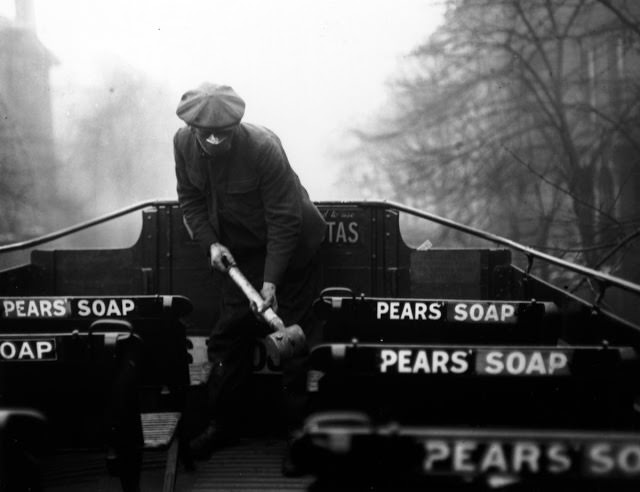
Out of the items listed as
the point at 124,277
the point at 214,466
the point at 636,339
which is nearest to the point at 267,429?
the point at 214,466

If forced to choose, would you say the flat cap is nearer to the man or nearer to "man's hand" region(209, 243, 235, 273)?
the man

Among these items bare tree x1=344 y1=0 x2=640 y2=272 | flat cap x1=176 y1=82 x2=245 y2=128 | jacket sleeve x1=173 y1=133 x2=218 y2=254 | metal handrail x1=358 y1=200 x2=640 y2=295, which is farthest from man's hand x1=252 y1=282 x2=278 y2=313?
bare tree x1=344 y1=0 x2=640 y2=272

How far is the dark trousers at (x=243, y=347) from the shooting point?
3.98 meters

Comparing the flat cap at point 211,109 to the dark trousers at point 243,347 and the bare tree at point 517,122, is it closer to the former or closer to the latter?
the dark trousers at point 243,347

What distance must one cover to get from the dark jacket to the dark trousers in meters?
0.20

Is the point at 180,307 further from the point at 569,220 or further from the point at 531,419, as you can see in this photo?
the point at 569,220

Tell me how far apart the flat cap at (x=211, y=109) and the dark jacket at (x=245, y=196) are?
268 mm

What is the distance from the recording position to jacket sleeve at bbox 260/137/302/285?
393cm

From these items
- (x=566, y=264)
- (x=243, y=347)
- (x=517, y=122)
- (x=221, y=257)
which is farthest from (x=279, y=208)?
(x=517, y=122)

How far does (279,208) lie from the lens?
4.00 meters

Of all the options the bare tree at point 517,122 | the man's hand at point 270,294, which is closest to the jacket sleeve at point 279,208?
the man's hand at point 270,294

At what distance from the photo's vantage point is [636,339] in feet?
9.27

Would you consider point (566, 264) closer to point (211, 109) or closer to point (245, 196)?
point (245, 196)

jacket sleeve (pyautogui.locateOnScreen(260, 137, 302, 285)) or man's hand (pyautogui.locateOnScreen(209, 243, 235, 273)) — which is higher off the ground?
jacket sleeve (pyautogui.locateOnScreen(260, 137, 302, 285))
